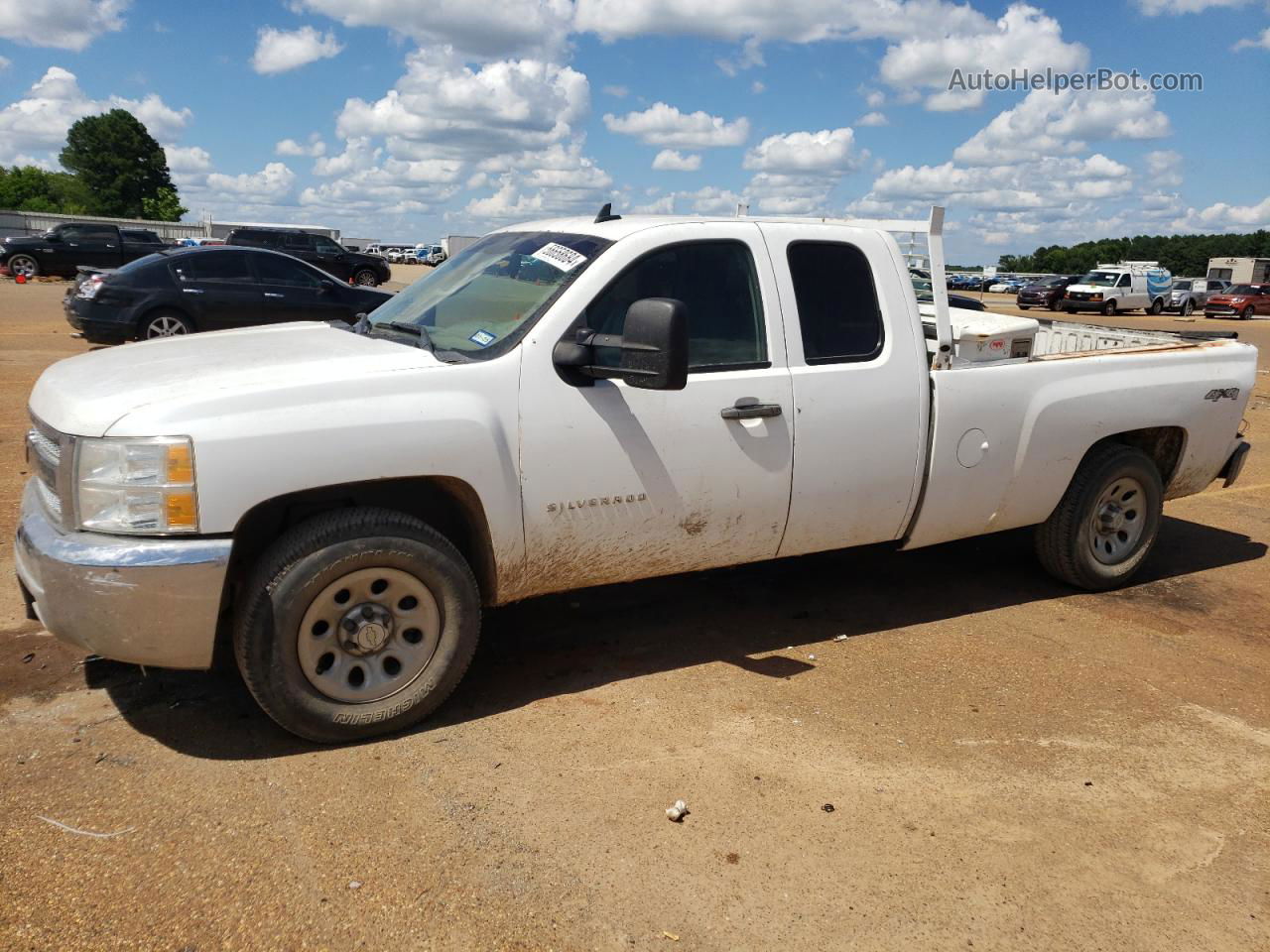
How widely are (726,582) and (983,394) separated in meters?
1.69

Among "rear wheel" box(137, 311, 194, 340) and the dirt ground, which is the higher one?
"rear wheel" box(137, 311, 194, 340)

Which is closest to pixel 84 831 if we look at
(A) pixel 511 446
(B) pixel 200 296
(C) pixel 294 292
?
(A) pixel 511 446

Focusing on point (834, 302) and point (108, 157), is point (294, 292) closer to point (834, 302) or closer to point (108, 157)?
point (834, 302)

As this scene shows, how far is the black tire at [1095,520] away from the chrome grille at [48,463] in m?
4.51

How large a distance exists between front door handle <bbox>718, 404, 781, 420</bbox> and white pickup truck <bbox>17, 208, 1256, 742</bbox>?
0.04ft

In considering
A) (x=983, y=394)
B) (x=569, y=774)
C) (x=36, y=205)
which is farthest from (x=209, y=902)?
(x=36, y=205)

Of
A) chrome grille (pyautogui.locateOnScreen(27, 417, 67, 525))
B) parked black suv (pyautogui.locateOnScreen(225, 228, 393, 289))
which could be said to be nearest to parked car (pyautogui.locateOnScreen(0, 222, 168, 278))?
parked black suv (pyautogui.locateOnScreen(225, 228, 393, 289))

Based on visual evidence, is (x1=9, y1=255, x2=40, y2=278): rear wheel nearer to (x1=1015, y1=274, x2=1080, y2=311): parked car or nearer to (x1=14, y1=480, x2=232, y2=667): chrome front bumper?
(x1=14, y1=480, x2=232, y2=667): chrome front bumper

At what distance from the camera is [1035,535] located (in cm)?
548

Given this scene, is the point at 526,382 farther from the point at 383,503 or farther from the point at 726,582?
the point at 726,582

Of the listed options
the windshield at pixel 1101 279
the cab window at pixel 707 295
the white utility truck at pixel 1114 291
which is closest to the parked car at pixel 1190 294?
the white utility truck at pixel 1114 291

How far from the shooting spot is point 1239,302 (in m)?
39.5

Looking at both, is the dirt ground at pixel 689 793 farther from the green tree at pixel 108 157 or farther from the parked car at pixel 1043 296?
Result: the green tree at pixel 108 157

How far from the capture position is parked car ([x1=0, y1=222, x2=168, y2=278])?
2970cm
